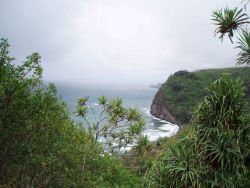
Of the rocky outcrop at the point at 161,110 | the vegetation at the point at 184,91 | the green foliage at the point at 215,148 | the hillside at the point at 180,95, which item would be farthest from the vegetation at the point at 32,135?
the rocky outcrop at the point at 161,110

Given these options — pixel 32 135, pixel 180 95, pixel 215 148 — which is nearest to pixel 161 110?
pixel 180 95

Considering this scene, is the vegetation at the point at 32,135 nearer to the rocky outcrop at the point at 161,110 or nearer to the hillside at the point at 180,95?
the hillside at the point at 180,95

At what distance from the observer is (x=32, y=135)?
7.61 metres

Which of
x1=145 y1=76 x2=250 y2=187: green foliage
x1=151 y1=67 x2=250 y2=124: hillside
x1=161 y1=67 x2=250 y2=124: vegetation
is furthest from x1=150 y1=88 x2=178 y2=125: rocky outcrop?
x1=145 y1=76 x2=250 y2=187: green foliage

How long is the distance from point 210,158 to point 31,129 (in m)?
5.15

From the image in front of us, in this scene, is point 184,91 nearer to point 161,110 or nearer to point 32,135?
point 161,110

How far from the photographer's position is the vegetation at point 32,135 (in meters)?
7.16

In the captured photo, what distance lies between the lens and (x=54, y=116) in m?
8.24

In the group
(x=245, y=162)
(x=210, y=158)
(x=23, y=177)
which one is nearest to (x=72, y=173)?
(x=23, y=177)

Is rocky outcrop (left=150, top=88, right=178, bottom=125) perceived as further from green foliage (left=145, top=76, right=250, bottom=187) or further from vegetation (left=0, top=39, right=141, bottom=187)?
vegetation (left=0, top=39, right=141, bottom=187)

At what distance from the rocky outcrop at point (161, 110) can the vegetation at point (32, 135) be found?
3876 inches

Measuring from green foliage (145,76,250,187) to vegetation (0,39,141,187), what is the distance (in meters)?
2.58

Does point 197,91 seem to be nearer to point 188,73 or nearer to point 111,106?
point 188,73

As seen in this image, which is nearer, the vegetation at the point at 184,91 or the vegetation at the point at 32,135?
the vegetation at the point at 32,135
